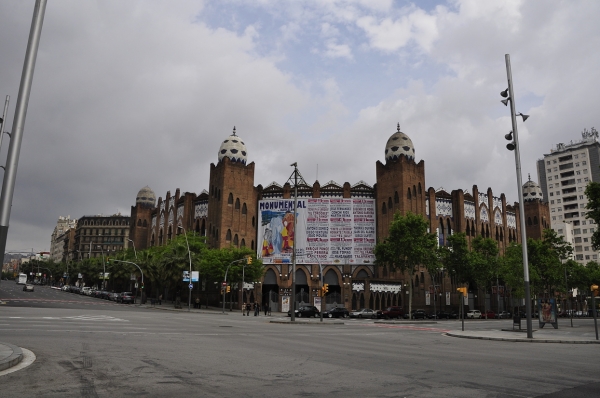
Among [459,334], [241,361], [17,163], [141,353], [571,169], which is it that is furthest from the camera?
[571,169]

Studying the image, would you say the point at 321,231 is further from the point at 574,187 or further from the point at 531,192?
the point at 574,187

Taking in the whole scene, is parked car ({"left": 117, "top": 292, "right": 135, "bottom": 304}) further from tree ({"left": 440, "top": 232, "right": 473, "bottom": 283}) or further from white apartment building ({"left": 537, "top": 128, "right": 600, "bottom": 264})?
white apartment building ({"left": 537, "top": 128, "right": 600, "bottom": 264})

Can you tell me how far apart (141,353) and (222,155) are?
6355cm

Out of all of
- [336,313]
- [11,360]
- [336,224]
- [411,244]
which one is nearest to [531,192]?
[336,224]

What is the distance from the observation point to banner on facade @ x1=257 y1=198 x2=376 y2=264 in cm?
6938

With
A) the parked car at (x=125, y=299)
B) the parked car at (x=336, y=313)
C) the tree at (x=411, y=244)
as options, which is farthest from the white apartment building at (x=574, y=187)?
the parked car at (x=125, y=299)

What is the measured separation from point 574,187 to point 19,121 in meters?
146

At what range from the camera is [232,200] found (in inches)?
2849

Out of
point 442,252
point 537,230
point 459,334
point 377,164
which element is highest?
point 377,164

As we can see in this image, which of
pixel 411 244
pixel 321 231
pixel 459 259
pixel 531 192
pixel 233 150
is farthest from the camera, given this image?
pixel 531 192

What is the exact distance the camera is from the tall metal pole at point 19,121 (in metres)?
8.98

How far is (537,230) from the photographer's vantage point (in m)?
87.2

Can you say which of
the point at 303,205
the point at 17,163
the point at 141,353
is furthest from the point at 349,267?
the point at 17,163

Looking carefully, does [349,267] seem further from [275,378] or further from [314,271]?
[275,378]
